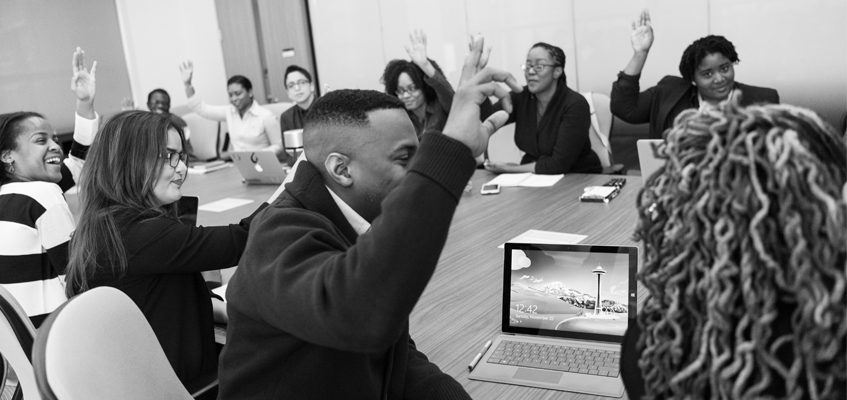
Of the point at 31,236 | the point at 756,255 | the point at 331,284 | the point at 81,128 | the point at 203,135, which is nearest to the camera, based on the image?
the point at 756,255

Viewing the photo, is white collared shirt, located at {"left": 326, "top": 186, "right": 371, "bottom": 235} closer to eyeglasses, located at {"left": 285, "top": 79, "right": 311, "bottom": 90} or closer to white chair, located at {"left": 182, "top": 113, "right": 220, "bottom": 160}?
eyeglasses, located at {"left": 285, "top": 79, "right": 311, "bottom": 90}

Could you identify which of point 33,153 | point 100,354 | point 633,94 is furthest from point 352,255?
point 633,94

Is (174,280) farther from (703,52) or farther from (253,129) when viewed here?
(253,129)

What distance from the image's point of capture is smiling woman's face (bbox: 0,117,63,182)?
2334 millimetres

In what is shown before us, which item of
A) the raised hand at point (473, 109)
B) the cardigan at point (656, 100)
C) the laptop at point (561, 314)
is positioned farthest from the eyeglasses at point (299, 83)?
the raised hand at point (473, 109)

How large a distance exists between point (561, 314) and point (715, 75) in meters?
2.16

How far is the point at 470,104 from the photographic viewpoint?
103 cm

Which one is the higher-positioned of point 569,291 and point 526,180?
point 569,291

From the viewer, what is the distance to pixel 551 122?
3.73 m

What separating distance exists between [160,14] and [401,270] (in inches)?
297

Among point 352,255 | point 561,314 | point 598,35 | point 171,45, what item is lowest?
point 561,314

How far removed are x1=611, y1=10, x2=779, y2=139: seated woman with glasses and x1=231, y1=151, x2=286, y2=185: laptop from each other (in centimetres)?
185

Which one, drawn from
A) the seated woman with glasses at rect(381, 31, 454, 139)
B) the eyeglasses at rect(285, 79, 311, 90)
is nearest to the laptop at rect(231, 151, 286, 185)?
the seated woman with glasses at rect(381, 31, 454, 139)

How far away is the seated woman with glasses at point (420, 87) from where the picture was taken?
3902 mm
